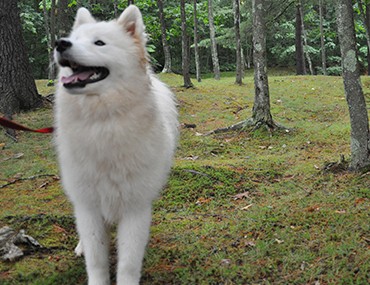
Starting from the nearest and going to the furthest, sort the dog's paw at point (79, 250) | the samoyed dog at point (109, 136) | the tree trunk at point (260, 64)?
the samoyed dog at point (109, 136) → the dog's paw at point (79, 250) → the tree trunk at point (260, 64)

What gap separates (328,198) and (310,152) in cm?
268

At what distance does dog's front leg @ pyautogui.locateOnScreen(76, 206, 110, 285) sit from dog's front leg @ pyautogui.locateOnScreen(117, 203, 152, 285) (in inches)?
5.7

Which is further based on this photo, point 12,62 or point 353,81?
point 12,62

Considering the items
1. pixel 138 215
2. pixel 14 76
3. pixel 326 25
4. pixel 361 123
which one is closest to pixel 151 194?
pixel 138 215

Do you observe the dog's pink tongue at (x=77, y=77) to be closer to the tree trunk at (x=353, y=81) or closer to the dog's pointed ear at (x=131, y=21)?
the dog's pointed ear at (x=131, y=21)

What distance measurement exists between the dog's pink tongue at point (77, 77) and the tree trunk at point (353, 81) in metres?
3.30

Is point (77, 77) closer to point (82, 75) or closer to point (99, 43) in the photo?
point (82, 75)

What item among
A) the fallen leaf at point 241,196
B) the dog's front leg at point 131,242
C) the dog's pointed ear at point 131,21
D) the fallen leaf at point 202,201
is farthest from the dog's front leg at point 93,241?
the fallen leaf at point 241,196

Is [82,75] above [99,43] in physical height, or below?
below

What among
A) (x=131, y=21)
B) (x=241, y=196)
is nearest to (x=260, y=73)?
(x=241, y=196)

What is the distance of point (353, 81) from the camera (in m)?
4.83

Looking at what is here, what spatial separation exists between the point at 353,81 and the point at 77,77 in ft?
11.3

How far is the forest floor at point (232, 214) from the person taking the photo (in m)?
3.28

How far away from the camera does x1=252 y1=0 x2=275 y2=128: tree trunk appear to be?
8.14m
